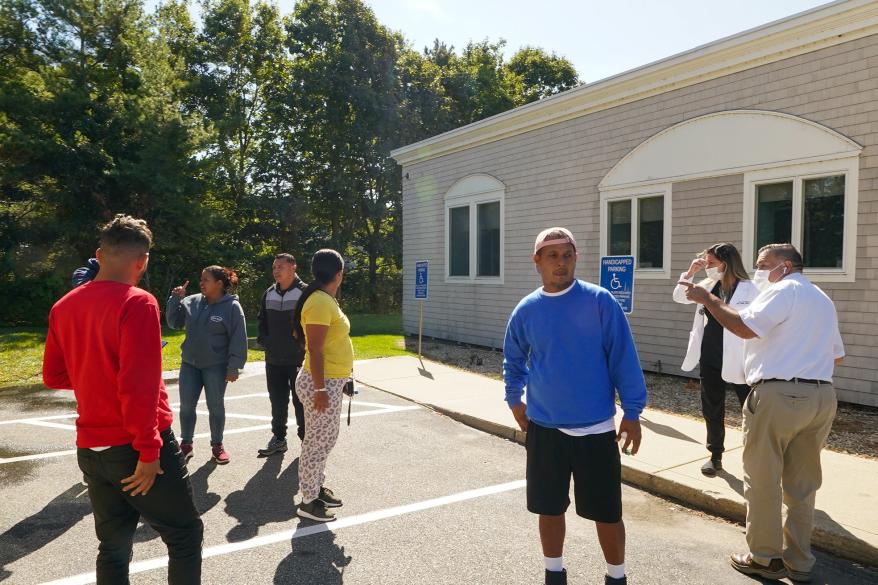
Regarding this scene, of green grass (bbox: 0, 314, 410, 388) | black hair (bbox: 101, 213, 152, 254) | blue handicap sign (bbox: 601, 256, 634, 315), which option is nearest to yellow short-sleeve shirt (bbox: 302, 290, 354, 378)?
black hair (bbox: 101, 213, 152, 254)

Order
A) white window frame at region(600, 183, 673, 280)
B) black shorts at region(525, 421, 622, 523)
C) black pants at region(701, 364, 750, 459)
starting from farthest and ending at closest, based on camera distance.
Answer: white window frame at region(600, 183, 673, 280)
black pants at region(701, 364, 750, 459)
black shorts at region(525, 421, 622, 523)

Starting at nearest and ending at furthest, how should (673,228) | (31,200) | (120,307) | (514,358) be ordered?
(120,307), (514,358), (673,228), (31,200)

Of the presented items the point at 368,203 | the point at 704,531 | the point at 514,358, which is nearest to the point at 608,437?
the point at 514,358

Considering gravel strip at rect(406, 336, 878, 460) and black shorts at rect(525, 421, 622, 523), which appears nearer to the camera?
black shorts at rect(525, 421, 622, 523)

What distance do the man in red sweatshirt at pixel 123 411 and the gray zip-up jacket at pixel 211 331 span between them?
9.72 feet

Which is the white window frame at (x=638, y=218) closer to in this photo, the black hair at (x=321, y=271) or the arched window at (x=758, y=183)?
the arched window at (x=758, y=183)

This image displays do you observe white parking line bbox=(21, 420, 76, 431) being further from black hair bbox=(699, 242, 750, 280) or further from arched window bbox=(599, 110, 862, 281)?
arched window bbox=(599, 110, 862, 281)

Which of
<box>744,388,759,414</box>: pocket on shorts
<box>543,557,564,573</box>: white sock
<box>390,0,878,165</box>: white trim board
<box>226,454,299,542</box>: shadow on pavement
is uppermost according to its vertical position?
<box>390,0,878,165</box>: white trim board

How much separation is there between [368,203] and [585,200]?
21608 mm

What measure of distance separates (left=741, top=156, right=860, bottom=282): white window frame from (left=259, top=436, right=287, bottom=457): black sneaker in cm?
695

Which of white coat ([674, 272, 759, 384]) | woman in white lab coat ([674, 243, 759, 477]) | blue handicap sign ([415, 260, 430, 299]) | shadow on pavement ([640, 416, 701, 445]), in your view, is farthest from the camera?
blue handicap sign ([415, 260, 430, 299])

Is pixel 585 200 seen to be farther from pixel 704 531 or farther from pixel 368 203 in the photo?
pixel 368 203

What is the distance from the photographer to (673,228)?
10.0 metres

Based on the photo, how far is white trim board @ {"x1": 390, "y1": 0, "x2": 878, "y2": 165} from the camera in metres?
7.82
